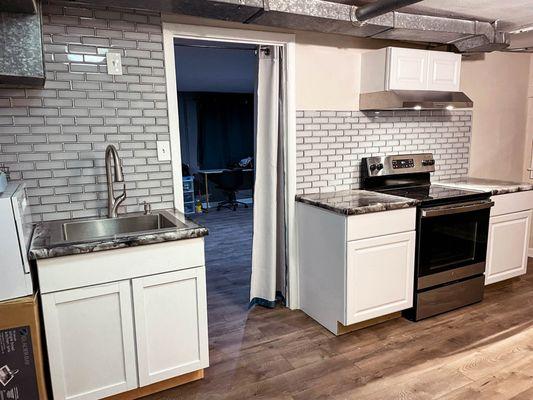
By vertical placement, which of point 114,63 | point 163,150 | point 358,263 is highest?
point 114,63

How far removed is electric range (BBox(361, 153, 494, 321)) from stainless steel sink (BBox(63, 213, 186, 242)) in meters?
1.67

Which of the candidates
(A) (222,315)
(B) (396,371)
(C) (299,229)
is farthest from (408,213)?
(A) (222,315)

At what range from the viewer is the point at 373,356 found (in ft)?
7.74

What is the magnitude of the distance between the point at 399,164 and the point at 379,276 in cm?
108

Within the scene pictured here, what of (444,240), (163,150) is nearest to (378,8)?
(163,150)

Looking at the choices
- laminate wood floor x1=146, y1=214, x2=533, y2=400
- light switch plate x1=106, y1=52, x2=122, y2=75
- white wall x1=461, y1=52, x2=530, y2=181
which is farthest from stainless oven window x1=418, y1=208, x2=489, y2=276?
light switch plate x1=106, y1=52, x2=122, y2=75

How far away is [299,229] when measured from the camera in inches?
114

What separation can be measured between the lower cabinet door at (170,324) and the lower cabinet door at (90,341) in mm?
57

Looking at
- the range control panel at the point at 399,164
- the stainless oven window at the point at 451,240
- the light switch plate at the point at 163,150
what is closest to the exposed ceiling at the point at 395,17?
the light switch plate at the point at 163,150

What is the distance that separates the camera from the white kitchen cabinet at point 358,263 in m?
2.44

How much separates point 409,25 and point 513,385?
2255 millimetres

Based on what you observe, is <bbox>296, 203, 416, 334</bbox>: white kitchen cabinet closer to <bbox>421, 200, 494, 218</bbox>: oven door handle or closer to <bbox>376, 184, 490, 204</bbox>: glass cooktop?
<bbox>421, 200, 494, 218</bbox>: oven door handle

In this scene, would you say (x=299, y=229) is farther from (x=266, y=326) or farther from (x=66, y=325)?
(x=66, y=325)

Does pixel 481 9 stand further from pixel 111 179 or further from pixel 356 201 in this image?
pixel 111 179
